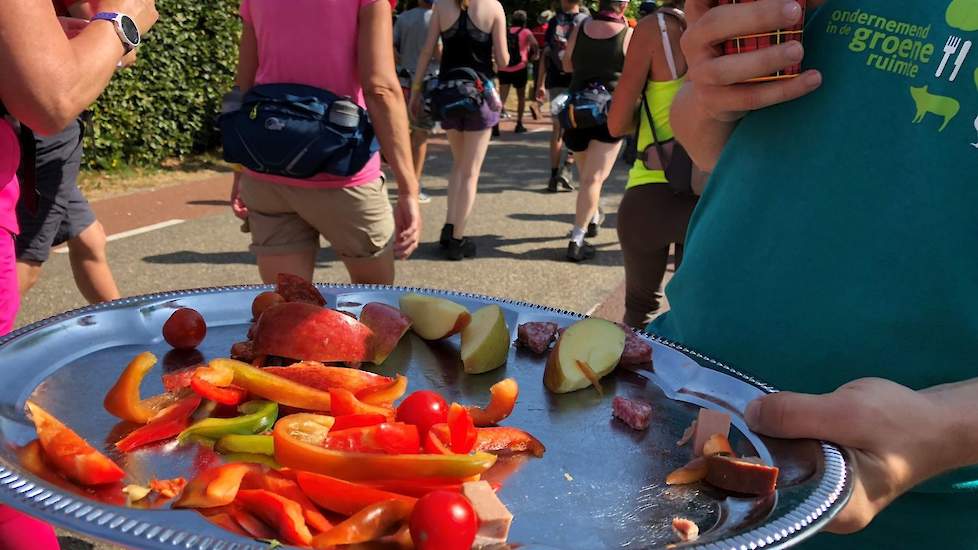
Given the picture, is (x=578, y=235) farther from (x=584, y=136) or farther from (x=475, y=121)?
(x=475, y=121)

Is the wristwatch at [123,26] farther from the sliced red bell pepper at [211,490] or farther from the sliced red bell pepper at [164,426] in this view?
the sliced red bell pepper at [211,490]

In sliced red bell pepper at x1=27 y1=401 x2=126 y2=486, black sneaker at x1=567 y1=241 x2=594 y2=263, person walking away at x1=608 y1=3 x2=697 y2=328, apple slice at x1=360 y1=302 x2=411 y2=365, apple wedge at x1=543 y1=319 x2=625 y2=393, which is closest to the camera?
sliced red bell pepper at x1=27 y1=401 x2=126 y2=486

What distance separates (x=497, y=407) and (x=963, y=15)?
0.96m

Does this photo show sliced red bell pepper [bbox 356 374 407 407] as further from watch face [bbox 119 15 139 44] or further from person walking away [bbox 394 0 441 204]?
person walking away [bbox 394 0 441 204]

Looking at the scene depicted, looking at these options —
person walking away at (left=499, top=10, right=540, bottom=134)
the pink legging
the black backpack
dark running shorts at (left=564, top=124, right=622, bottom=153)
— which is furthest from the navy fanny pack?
the black backpack

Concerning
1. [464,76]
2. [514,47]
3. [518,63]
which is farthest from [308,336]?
[514,47]

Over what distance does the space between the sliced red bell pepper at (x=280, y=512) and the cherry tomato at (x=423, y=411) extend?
0.89 feet

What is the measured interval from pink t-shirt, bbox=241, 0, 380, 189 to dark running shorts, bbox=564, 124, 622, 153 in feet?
11.0

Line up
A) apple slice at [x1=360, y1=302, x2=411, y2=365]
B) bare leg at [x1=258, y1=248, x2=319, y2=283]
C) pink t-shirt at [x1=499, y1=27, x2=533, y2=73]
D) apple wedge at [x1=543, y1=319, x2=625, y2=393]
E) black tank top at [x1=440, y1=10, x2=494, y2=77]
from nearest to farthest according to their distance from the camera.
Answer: apple wedge at [x1=543, y1=319, x2=625, y2=393] → apple slice at [x1=360, y1=302, x2=411, y2=365] → bare leg at [x1=258, y1=248, x2=319, y2=283] → black tank top at [x1=440, y1=10, x2=494, y2=77] → pink t-shirt at [x1=499, y1=27, x2=533, y2=73]

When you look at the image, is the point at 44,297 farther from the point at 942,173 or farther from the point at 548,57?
Answer: the point at 548,57

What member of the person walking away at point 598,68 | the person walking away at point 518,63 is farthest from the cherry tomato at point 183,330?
the person walking away at point 518,63

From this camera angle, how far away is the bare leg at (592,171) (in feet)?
23.4

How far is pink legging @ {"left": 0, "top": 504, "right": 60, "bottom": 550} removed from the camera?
2273 millimetres

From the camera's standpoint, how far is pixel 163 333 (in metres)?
1.72
